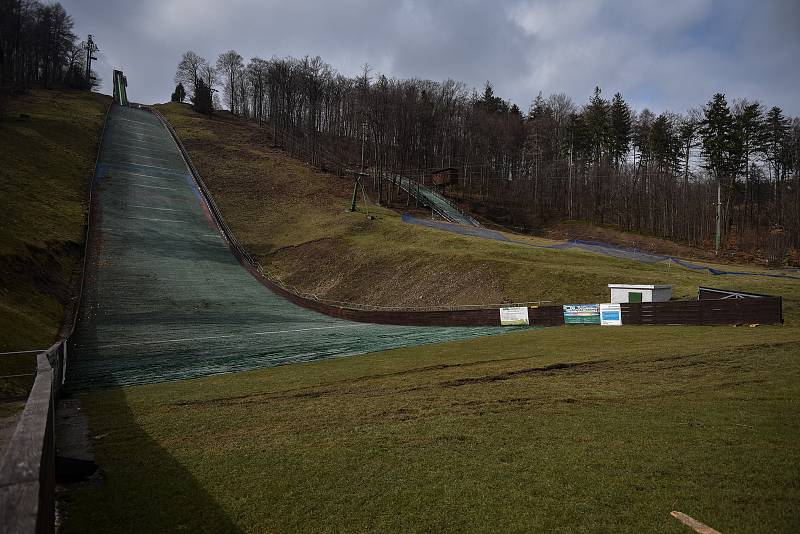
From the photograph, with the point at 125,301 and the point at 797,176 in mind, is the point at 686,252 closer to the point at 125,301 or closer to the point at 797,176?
the point at 797,176

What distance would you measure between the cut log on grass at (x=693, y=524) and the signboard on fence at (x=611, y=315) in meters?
20.3

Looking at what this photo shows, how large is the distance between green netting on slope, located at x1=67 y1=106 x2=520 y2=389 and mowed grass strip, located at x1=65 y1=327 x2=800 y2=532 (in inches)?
215

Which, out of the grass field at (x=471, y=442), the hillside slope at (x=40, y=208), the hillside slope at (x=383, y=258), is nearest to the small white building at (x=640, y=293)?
the hillside slope at (x=383, y=258)

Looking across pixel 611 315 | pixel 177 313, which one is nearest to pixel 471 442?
pixel 611 315

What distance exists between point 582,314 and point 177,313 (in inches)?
878

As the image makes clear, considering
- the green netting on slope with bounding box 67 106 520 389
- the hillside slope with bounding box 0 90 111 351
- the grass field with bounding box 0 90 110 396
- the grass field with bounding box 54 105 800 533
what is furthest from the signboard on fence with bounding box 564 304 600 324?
the hillside slope with bounding box 0 90 111 351

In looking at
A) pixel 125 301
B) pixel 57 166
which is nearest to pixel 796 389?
pixel 125 301

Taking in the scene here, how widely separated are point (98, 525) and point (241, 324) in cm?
2171

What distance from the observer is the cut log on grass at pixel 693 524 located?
15.6 feet

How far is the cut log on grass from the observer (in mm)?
4746

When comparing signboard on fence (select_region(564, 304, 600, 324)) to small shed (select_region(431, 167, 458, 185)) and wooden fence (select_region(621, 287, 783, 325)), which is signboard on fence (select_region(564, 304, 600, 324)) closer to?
wooden fence (select_region(621, 287, 783, 325))

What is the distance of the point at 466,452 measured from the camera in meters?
7.24

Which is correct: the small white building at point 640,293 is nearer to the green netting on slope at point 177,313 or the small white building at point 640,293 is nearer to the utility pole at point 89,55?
the green netting on slope at point 177,313

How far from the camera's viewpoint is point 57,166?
2061 inches
